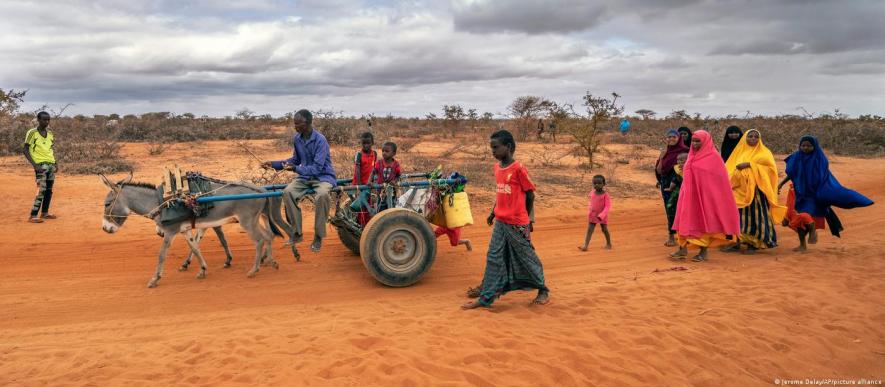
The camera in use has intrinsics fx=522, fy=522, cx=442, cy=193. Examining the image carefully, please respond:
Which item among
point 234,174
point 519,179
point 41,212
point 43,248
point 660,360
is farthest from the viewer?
point 234,174

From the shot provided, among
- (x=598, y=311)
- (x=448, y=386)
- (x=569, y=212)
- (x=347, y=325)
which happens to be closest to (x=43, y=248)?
(x=347, y=325)

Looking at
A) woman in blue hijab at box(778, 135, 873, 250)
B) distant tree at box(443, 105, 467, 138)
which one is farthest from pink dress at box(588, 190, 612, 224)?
distant tree at box(443, 105, 467, 138)

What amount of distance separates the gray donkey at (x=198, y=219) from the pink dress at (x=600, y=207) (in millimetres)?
4651

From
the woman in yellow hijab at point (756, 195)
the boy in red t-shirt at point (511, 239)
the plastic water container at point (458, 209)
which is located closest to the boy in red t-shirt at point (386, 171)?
the plastic water container at point (458, 209)

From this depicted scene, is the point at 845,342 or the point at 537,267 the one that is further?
the point at 537,267

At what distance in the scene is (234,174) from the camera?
559 inches

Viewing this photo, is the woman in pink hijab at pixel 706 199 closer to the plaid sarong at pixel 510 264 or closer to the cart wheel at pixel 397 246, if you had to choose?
the plaid sarong at pixel 510 264

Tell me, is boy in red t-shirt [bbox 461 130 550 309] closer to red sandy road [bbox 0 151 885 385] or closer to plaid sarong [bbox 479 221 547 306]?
plaid sarong [bbox 479 221 547 306]

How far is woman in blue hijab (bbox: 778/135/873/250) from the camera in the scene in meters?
7.95

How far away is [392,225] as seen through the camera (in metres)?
6.19

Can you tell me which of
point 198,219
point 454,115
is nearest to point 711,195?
point 198,219

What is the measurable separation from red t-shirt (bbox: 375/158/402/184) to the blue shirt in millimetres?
592

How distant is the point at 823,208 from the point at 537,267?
565cm

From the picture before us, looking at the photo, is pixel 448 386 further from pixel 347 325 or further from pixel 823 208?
pixel 823 208
